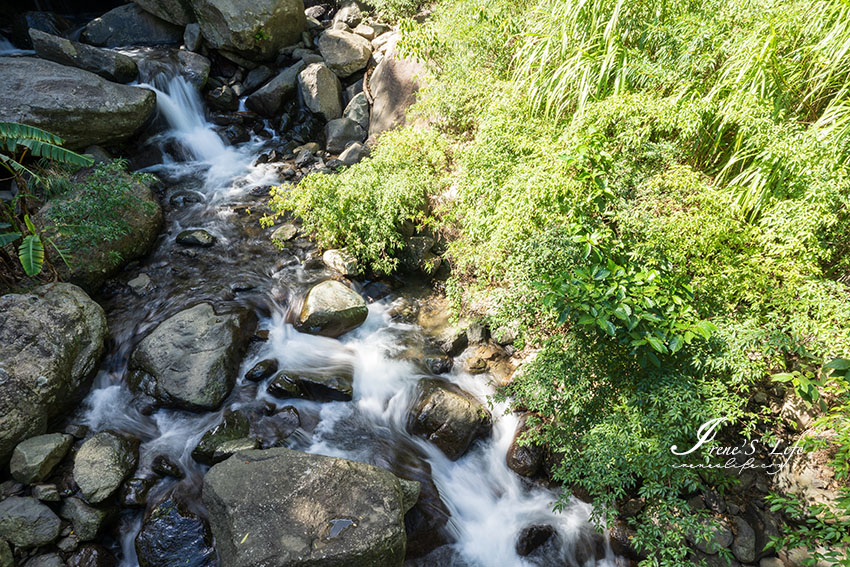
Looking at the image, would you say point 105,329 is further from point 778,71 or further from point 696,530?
point 778,71

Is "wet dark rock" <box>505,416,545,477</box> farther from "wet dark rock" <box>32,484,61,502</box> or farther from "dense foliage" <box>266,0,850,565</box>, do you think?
"wet dark rock" <box>32,484,61,502</box>

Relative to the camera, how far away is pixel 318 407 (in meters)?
6.08

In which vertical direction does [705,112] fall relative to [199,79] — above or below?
above

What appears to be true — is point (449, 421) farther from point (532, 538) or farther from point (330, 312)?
point (330, 312)

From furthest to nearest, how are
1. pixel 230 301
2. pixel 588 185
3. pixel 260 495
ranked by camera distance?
pixel 230 301
pixel 588 185
pixel 260 495

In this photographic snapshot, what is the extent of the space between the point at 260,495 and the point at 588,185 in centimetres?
475

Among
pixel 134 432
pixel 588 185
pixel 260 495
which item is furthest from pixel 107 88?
pixel 588 185

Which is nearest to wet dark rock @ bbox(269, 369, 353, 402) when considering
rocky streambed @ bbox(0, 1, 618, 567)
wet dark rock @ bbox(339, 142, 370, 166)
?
rocky streambed @ bbox(0, 1, 618, 567)

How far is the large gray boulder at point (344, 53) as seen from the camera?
39.4 feet

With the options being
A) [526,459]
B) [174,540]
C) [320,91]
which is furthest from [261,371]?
[320,91]

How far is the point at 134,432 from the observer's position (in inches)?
217

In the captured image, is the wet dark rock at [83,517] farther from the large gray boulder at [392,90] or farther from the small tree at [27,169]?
the large gray boulder at [392,90]

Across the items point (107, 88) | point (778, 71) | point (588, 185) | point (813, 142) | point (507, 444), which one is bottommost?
point (507, 444)

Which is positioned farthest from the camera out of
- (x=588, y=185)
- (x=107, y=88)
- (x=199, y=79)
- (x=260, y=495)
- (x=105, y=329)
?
(x=199, y=79)
